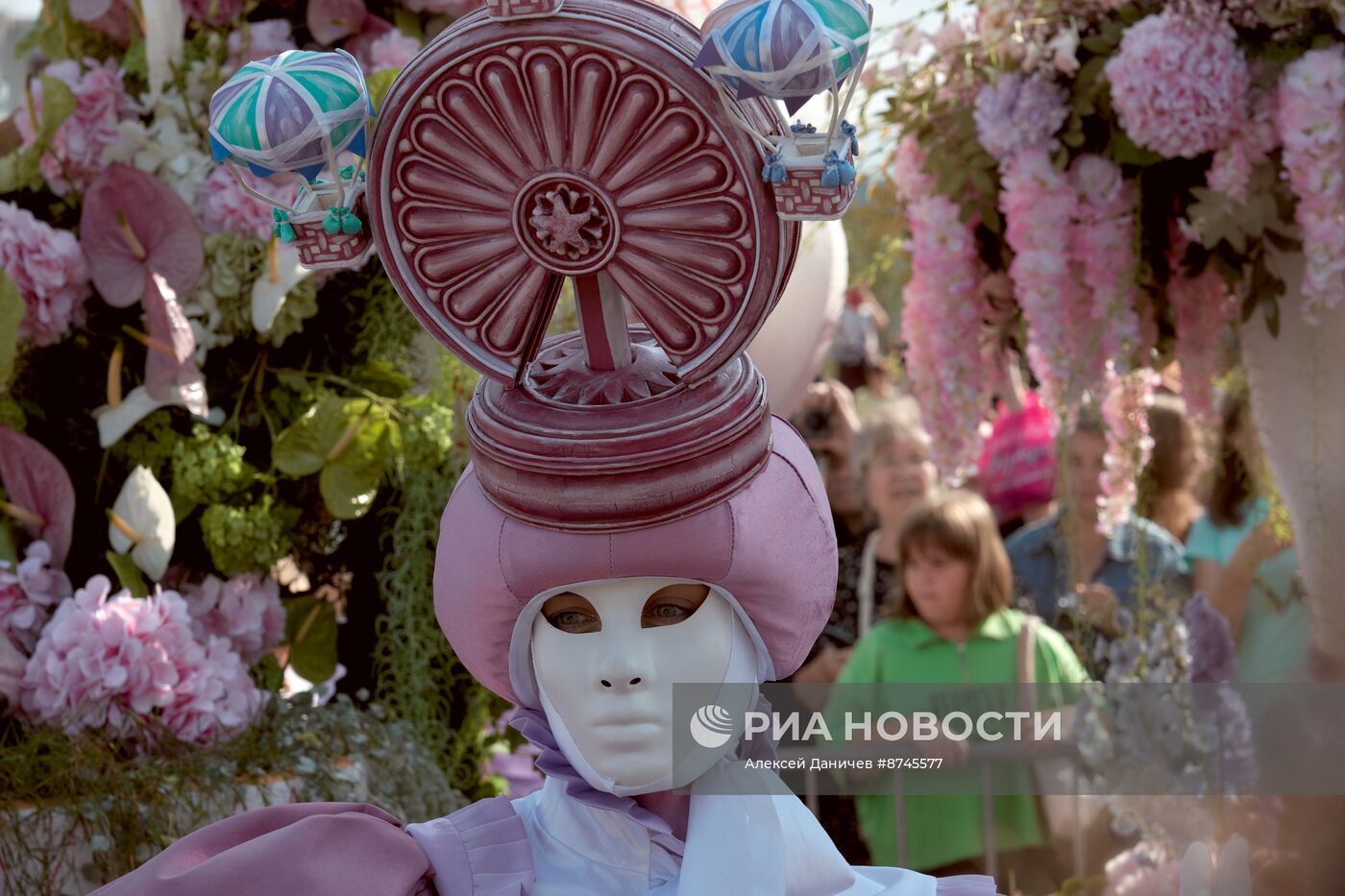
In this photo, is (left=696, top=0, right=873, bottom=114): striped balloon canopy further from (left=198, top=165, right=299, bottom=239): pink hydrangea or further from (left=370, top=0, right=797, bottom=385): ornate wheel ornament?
(left=198, top=165, right=299, bottom=239): pink hydrangea

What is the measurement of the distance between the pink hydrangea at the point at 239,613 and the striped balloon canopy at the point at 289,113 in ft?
3.10

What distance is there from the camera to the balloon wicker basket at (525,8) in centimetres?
125

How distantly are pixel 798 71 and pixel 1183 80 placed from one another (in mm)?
1088

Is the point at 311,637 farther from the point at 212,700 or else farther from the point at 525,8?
the point at 525,8

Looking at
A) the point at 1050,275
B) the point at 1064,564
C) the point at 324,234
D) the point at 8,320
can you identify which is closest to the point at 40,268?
the point at 8,320

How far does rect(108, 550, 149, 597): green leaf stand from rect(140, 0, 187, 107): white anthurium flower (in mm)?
638

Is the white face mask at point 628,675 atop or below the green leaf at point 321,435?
below

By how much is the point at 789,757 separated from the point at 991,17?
120 centimetres

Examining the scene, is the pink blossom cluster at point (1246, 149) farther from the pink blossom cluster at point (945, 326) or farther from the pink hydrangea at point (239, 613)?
the pink hydrangea at point (239, 613)

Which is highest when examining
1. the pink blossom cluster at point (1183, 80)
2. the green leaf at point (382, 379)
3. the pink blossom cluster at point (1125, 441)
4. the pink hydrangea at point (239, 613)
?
the pink blossom cluster at point (1183, 80)

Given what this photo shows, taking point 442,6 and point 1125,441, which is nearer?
point 442,6

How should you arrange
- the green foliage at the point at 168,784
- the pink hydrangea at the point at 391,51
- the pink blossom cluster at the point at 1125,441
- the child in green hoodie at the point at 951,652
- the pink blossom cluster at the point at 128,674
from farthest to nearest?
the child in green hoodie at the point at 951,652, the pink blossom cluster at the point at 1125,441, the pink hydrangea at the point at 391,51, the pink blossom cluster at the point at 128,674, the green foliage at the point at 168,784

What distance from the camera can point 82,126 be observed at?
86.0 inches
